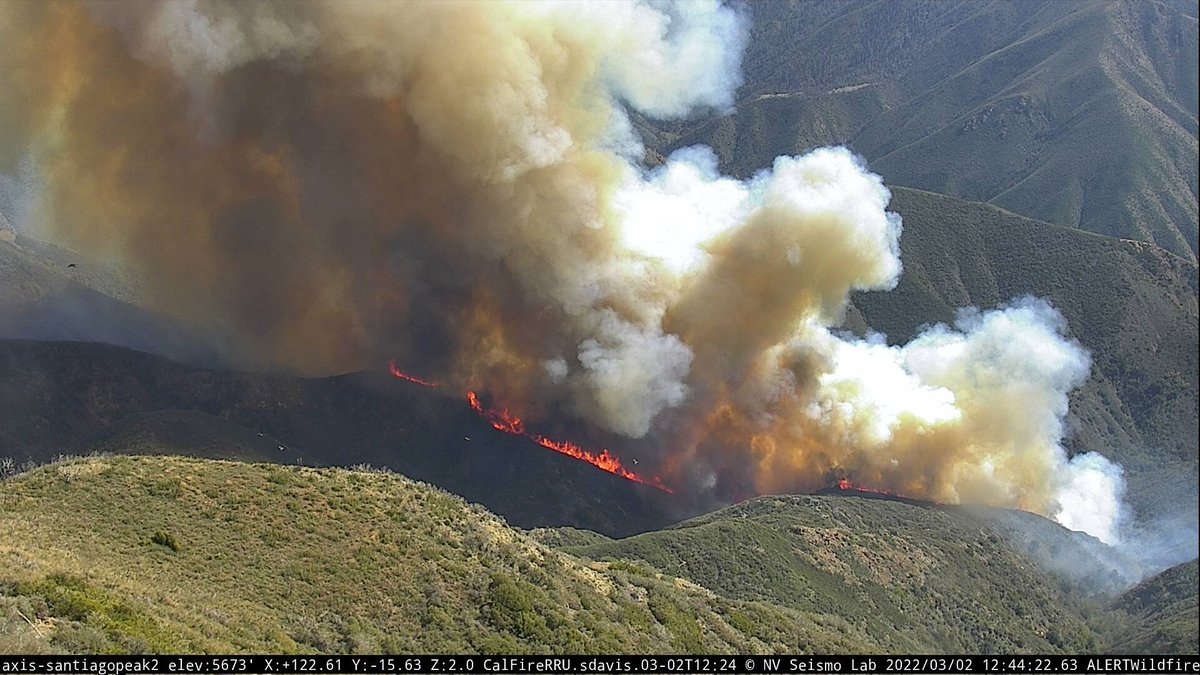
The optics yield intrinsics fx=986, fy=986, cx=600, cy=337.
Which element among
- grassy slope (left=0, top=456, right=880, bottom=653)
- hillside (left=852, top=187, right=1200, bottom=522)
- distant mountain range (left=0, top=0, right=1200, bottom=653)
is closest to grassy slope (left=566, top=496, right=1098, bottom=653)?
distant mountain range (left=0, top=0, right=1200, bottom=653)

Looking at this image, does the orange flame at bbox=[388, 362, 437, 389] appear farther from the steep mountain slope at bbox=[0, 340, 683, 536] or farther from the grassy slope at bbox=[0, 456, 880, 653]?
the grassy slope at bbox=[0, 456, 880, 653]

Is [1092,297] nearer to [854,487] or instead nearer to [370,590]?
[854,487]

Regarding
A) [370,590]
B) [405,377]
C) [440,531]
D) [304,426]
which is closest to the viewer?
[370,590]

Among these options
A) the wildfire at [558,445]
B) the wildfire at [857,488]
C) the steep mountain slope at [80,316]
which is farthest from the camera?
the wildfire at [558,445]

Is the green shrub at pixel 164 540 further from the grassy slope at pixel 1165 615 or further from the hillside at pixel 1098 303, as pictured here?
the grassy slope at pixel 1165 615

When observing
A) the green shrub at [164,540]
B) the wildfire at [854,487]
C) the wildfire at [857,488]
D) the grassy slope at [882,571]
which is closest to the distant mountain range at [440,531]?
the green shrub at [164,540]

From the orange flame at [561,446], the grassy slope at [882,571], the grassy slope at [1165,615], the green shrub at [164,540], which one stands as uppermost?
the orange flame at [561,446]

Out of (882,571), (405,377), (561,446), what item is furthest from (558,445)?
(882,571)
